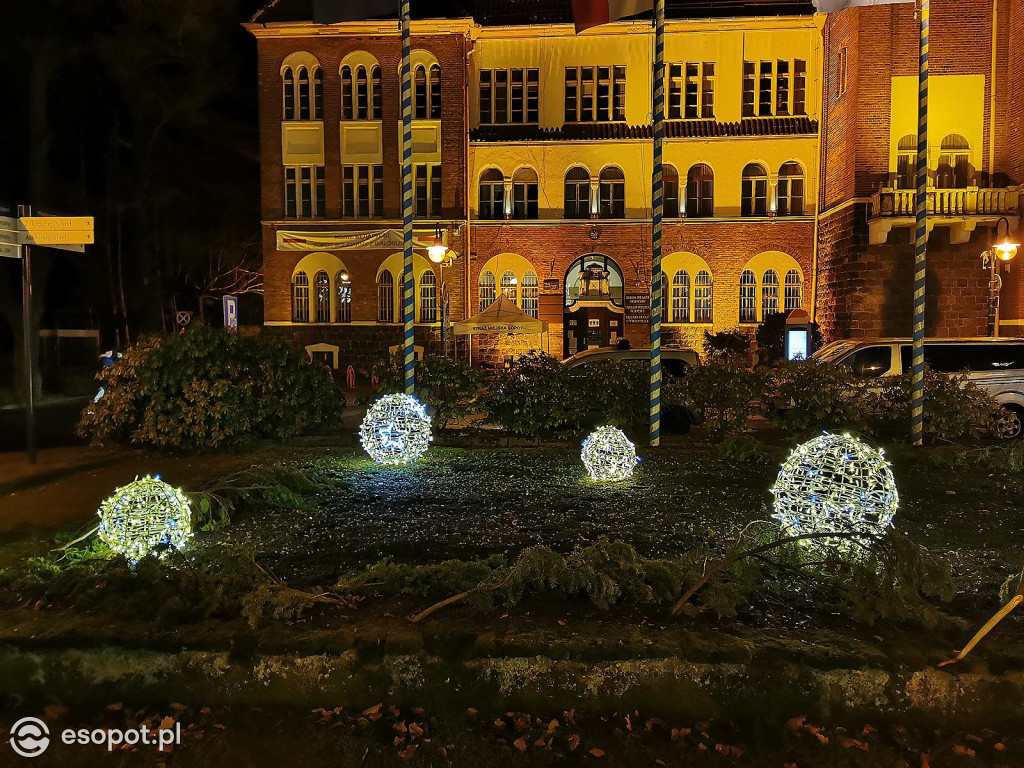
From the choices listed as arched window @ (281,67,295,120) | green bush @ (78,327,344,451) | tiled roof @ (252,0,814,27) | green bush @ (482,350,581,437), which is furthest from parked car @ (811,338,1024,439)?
arched window @ (281,67,295,120)

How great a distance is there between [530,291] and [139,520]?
2422 centimetres

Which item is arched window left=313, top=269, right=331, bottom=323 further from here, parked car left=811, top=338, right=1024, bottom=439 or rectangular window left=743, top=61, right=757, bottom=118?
parked car left=811, top=338, right=1024, bottom=439

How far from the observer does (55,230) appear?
401 inches

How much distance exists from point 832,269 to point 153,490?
2501 centimetres

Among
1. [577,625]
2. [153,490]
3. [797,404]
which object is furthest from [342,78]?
[577,625]

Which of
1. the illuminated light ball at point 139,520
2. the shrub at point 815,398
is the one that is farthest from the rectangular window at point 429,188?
the illuminated light ball at point 139,520

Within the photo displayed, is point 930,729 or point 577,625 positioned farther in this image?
point 577,625

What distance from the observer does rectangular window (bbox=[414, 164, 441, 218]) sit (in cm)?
2888

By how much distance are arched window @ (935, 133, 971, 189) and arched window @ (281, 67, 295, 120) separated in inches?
934

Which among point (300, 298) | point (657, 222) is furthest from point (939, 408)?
point (300, 298)

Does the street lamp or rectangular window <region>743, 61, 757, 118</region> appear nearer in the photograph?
the street lamp

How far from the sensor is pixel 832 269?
83.7 ft

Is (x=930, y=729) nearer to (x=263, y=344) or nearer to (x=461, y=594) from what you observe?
(x=461, y=594)

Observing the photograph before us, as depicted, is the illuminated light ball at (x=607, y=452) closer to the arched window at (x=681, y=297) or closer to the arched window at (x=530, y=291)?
the arched window at (x=530, y=291)
